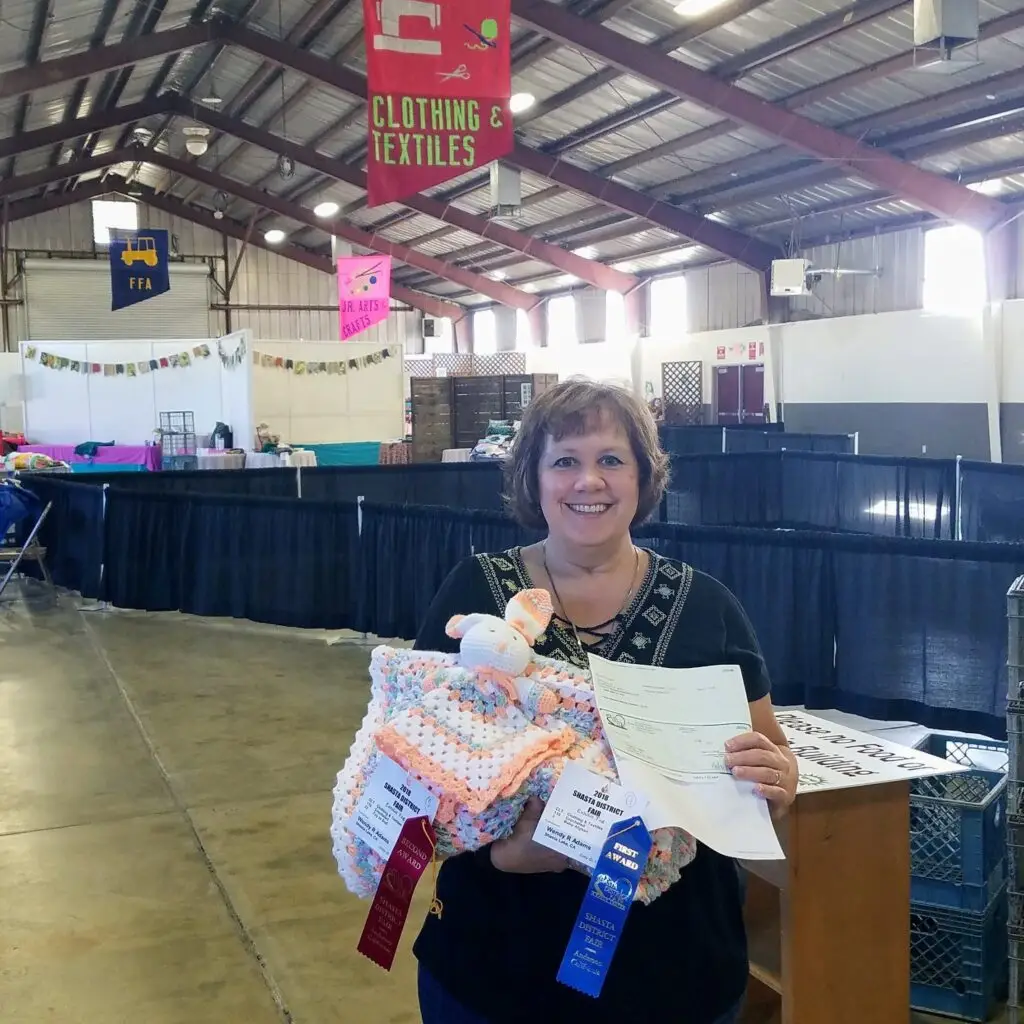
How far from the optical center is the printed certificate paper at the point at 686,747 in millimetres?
1187

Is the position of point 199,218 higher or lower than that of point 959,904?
higher

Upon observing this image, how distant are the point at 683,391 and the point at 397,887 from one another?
17.7 meters

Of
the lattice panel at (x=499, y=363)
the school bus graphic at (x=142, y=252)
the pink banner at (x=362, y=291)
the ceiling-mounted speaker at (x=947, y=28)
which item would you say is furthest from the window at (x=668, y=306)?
the ceiling-mounted speaker at (x=947, y=28)

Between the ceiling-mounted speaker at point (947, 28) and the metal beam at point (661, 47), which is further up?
the metal beam at point (661, 47)

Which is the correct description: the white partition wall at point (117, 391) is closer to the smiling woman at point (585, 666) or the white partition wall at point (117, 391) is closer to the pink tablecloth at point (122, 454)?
the pink tablecloth at point (122, 454)

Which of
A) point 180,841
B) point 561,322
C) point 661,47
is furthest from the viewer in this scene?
point 561,322

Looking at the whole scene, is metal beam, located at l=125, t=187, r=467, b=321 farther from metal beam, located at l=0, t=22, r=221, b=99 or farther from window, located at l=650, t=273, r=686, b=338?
metal beam, located at l=0, t=22, r=221, b=99

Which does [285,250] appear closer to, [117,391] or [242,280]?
[242,280]

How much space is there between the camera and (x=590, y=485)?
1.43m

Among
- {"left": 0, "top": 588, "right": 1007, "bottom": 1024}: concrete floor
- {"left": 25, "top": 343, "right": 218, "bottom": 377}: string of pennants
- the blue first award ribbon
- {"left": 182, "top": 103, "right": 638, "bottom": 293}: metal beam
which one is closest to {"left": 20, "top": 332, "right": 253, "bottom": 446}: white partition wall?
{"left": 25, "top": 343, "right": 218, "bottom": 377}: string of pennants

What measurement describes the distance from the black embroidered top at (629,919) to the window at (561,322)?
21.3 meters

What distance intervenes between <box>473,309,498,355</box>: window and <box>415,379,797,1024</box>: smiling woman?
81.2 ft

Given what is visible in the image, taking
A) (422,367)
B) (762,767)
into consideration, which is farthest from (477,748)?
(422,367)

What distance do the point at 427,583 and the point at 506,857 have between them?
515 cm
